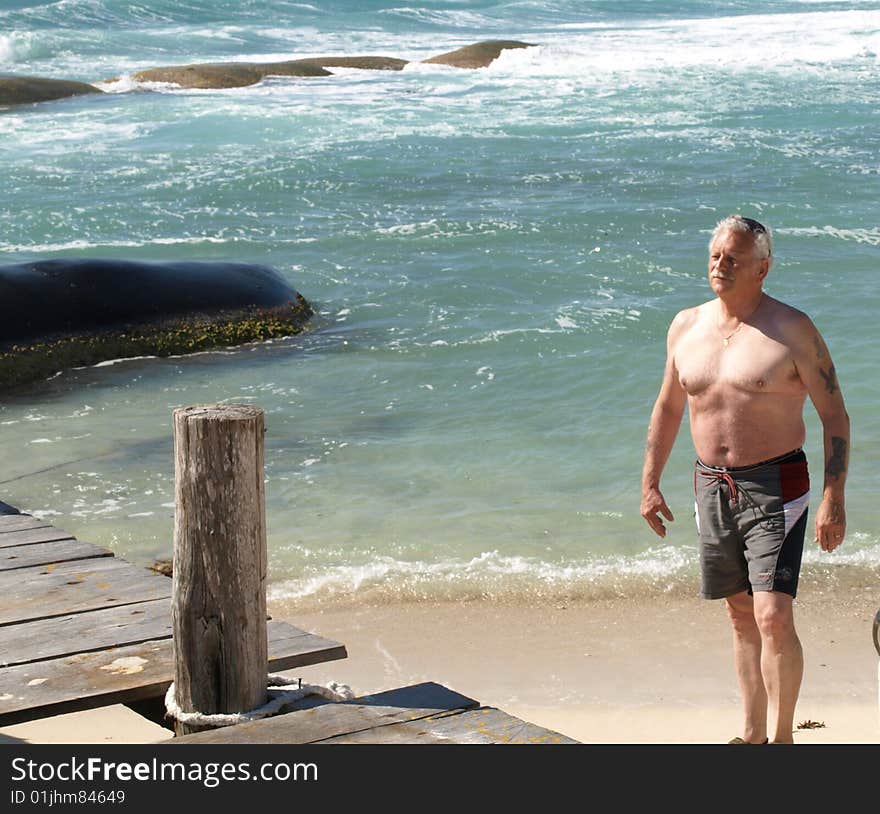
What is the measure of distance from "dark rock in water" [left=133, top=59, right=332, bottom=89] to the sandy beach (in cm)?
2849

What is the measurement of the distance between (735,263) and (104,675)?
2.51m

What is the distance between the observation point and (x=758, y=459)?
4.90 m

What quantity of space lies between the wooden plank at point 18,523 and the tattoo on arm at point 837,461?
347 cm

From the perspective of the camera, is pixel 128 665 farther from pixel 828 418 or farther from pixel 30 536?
pixel 828 418

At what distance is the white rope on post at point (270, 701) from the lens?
452 centimetres

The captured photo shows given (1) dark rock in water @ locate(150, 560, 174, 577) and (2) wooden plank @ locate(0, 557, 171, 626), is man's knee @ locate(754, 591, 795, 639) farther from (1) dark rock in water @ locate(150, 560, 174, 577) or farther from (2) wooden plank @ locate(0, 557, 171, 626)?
(1) dark rock in water @ locate(150, 560, 174, 577)

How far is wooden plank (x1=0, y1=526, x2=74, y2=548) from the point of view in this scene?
624 centimetres

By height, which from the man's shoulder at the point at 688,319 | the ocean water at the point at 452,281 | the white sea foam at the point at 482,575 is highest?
the man's shoulder at the point at 688,319

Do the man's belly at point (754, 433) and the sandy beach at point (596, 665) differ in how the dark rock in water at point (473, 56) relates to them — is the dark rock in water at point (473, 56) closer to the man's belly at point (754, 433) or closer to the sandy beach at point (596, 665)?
the sandy beach at point (596, 665)

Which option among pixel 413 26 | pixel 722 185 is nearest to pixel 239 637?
pixel 722 185

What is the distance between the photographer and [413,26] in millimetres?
54844

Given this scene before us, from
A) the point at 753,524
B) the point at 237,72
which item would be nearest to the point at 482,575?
the point at 753,524

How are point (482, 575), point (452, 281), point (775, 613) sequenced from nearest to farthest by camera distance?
point (775, 613) < point (482, 575) < point (452, 281)

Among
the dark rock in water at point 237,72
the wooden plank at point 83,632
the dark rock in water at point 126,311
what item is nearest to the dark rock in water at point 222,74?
the dark rock in water at point 237,72
